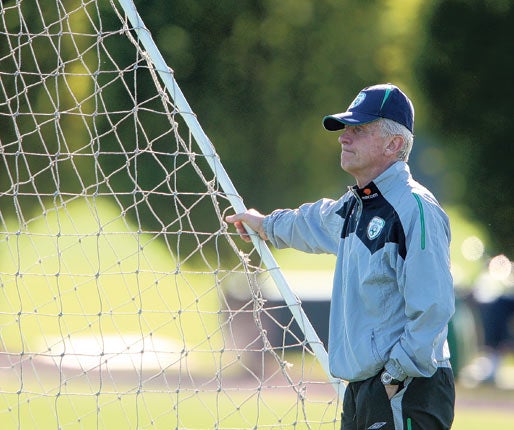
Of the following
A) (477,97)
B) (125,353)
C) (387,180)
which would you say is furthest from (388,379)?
(477,97)

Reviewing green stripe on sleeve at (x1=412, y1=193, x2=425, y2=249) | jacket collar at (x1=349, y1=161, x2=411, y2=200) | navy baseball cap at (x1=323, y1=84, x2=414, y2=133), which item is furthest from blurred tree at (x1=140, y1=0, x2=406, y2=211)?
green stripe on sleeve at (x1=412, y1=193, x2=425, y2=249)

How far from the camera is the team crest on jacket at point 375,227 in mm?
3832

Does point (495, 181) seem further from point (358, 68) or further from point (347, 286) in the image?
point (347, 286)

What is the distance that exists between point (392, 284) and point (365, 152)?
50 centimetres

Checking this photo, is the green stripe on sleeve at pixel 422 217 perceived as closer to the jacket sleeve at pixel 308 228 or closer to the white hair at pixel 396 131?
A: the white hair at pixel 396 131

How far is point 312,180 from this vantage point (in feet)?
54.9

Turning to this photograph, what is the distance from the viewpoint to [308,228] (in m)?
4.51

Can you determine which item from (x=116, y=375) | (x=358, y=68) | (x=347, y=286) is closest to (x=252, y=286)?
(x=347, y=286)

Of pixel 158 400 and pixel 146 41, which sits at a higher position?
pixel 146 41

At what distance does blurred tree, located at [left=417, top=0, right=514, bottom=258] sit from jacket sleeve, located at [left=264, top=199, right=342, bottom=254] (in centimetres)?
1333

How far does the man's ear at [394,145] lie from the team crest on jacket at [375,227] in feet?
0.87

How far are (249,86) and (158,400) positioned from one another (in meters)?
7.13

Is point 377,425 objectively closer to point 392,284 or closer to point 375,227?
point 392,284

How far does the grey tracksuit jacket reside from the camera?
366cm
